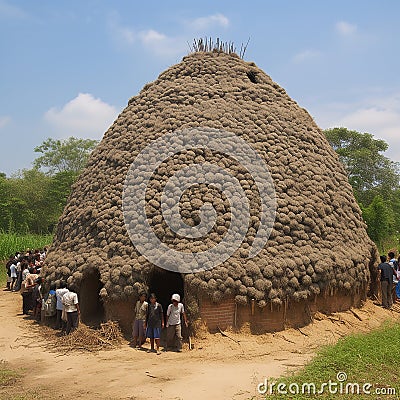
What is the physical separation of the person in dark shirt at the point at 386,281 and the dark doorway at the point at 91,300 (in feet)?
19.1

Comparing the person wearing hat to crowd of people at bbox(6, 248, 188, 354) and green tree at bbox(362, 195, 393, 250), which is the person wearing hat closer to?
crowd of people at bbox(6, 248, 188, 354)

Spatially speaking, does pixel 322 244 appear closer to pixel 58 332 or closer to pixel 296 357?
pixel 296 357

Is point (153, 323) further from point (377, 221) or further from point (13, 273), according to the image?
point (377, 221)

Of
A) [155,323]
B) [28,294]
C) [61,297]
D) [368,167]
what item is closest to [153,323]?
[155,323]

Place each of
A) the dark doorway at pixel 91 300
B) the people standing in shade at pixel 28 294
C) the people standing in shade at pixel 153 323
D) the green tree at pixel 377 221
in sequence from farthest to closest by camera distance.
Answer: the green tree at pixel 377 221 < the people standing in shade at pixel 28 294 < the dark doorway at pixel 91 300 < the people standing in shade at pixel 153 323

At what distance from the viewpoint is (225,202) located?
9211 millimetres

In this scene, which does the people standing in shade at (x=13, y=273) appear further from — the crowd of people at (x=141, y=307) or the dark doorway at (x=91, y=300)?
the dark doorway at (x=91, y=300)

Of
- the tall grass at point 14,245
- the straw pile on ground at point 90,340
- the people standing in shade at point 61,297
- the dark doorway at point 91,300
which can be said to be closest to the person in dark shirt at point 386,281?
the straw pile on ground at point 90,340

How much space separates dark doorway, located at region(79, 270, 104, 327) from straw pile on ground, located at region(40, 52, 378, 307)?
274 mm

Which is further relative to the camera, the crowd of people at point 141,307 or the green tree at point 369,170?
the green tree at point 369,170

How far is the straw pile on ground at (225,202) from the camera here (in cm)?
856

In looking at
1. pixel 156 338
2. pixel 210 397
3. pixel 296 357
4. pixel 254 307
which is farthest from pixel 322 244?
pixel 210 397

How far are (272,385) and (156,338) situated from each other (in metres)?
2.65

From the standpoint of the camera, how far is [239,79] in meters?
11.7
